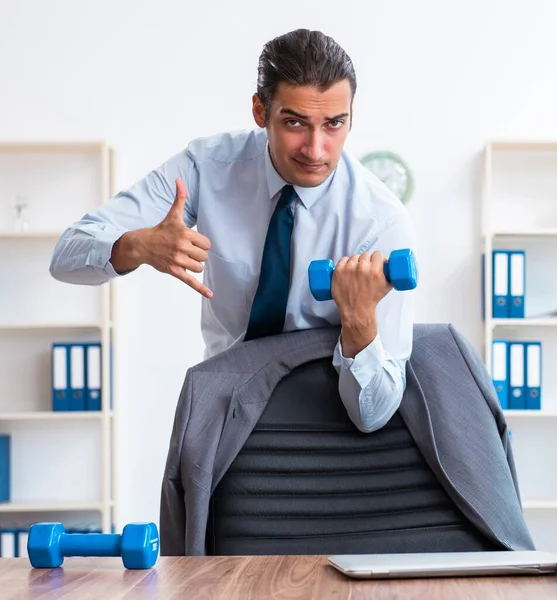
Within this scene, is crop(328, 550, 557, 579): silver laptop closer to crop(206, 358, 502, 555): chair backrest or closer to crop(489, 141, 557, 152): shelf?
crop(206, 358, 502, 555): chair backrest

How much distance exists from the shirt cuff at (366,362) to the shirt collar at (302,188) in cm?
46

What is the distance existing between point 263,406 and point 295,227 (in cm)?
55

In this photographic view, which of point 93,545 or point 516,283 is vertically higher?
point 516,283

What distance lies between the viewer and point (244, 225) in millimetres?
1974

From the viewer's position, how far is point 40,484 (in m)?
4.17

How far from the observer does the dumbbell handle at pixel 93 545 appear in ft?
3.11

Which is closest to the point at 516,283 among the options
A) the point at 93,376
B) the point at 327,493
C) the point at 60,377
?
the point at 93,376

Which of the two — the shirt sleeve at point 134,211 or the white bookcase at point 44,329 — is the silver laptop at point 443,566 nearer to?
the shirt sleeve at point 134,211

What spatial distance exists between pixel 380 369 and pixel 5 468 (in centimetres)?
298

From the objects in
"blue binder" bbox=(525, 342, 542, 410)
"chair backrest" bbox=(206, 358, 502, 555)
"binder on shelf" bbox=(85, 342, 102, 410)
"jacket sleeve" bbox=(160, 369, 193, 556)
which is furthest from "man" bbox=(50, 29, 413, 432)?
"blue binder" bbox=(525, 342, 542, 410)

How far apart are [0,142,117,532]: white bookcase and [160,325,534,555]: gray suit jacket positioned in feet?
8.91

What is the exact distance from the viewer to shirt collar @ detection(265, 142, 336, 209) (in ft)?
6.20

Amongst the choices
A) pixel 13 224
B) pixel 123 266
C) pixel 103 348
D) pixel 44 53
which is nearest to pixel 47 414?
pixel 103 348

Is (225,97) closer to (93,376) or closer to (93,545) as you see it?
(93,376)
